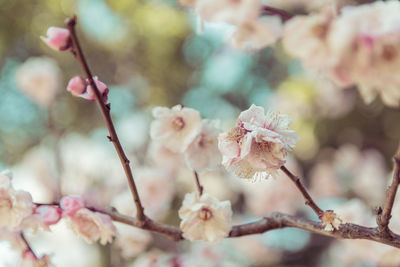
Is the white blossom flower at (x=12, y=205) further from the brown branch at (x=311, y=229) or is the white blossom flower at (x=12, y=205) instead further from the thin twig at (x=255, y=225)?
the brown branch at (x=311, y=229)

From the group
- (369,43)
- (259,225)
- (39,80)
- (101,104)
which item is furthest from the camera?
(39,80)

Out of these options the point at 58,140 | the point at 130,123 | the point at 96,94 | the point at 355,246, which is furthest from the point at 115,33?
the point at 96,94

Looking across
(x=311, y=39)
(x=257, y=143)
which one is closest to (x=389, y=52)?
(x=311, y=39)

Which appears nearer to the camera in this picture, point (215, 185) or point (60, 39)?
point (60, 39)

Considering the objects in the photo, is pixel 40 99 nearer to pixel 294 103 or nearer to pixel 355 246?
pixel 294 103

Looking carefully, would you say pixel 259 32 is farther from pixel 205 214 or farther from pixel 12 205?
pixel 12 205

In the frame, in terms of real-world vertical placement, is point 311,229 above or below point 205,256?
below

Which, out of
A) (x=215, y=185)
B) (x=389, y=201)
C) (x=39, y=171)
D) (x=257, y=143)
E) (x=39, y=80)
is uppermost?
(x=39, y=80)

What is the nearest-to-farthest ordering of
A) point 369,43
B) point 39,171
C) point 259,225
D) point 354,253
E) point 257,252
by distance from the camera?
point 369,43
point 259,225
point 354,253
point 39,171
point 257,252
